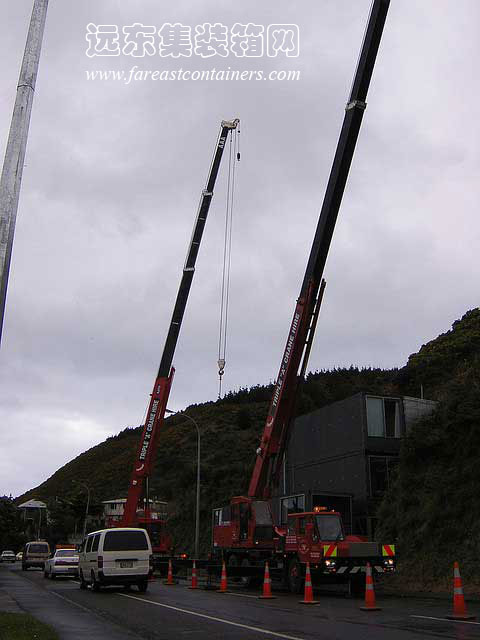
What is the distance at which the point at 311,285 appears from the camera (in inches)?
837

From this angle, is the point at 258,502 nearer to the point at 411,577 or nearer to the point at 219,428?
the point at 411,577

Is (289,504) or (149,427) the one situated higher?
(149,427)

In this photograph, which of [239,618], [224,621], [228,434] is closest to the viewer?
[224,621]

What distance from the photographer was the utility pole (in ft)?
24.6

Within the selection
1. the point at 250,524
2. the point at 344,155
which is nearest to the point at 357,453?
the point at 250,524

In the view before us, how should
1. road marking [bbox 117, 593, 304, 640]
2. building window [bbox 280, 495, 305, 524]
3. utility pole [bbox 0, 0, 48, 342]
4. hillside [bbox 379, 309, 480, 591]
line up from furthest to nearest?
building window [bbox 280, 495, 305, 524], hillside [bbox 379, 309, 480, 591], road marking [bbox 117, 593, 304, 640], utility pole [bbox 0, 0, 48, 342]

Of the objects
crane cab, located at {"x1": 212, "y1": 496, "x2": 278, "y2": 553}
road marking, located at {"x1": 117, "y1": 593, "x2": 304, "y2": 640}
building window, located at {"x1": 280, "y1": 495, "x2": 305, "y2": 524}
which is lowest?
road marking, located at {"x1": 117, "y1": 593, "x2": 304, "y2": 640}

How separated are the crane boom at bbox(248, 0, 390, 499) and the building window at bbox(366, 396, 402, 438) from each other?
10.4 m

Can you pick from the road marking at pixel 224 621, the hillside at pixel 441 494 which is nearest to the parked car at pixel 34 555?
the hillside at pixel 441 494

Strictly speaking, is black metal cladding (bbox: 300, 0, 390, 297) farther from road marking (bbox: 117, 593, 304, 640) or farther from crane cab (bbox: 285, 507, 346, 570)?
road marking (bbox: 117, 593, 304, 640)

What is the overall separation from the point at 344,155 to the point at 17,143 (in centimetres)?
1469

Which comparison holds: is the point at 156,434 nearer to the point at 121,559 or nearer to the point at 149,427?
the point at 149,427

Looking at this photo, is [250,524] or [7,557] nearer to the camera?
[250,524]

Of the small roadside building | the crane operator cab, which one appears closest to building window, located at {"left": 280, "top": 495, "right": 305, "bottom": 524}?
the small roadside building
